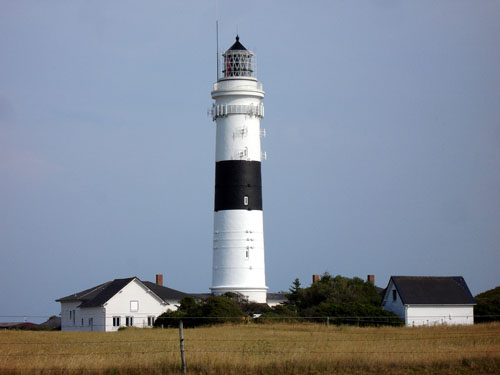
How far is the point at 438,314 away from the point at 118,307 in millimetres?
19305

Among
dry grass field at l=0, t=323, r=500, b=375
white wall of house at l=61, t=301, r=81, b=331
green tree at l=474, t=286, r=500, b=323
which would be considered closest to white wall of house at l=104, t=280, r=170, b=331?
white wall of house at l=61, t=301, r=81, b=331

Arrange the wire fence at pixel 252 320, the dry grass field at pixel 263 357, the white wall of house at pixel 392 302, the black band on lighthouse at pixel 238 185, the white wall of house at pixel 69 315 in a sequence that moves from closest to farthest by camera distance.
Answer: the dry grass field at pixel 263 357 → the wire fence at pixel 252 320 → the white wall of house at pixel 392 302 → the black band on lighthouse at pixel 238 185 → the white wall of house at pixel 69 315

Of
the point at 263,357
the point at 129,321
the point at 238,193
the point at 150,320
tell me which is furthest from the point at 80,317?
the point at 263,357

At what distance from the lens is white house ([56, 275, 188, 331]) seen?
56188 mm

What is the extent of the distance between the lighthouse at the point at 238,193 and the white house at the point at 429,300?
25.0 ft

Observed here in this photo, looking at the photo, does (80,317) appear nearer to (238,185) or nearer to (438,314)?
(238,185)

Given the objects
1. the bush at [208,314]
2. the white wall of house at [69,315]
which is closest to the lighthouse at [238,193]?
the bush at [208,314]

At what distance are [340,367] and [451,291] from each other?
32936mm

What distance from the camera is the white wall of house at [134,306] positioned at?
56219 mm

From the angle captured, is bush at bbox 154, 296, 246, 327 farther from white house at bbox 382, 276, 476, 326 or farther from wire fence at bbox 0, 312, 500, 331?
white house at bbox 382, 276, 476, 326

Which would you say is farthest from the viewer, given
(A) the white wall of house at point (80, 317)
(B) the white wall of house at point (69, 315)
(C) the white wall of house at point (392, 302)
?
(B) the white wall of house at point (69, 315)

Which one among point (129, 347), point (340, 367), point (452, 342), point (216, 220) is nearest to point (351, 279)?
point (216, 220)

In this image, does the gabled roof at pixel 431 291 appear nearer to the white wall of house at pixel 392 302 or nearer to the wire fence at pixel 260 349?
the white wall of house at pixel 392 302

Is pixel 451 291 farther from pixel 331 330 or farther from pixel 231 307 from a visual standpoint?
pixel 331 330
